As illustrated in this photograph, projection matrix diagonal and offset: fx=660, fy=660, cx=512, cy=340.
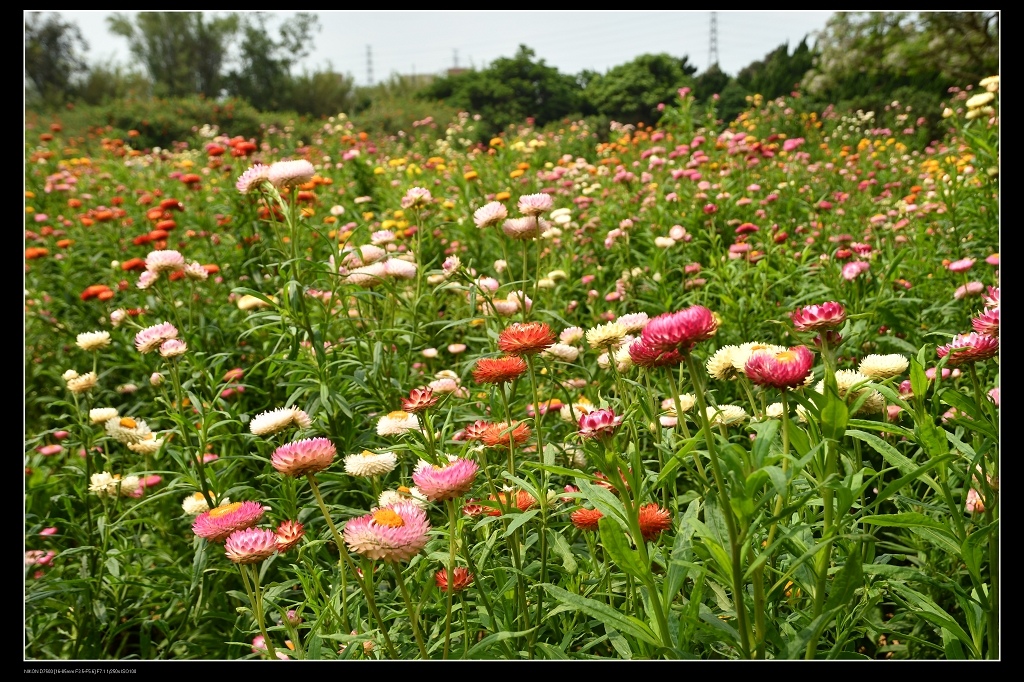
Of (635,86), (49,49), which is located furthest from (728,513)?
(635,86)

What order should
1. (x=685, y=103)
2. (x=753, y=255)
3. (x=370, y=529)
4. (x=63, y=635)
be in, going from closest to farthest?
(x=370, y=529), (x=63, y=635), (x=753, y=255), (x=685, y=103)

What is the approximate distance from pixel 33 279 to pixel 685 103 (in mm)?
4944

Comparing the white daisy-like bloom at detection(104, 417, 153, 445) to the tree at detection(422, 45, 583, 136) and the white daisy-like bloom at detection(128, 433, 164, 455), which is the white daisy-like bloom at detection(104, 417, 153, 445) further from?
the tree at detection(422, 45, 583, 136)

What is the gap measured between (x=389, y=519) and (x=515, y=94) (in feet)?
53.5

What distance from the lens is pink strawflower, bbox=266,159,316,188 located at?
6.72 feet

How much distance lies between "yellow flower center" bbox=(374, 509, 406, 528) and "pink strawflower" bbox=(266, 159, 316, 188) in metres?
1.37

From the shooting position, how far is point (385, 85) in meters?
21.8

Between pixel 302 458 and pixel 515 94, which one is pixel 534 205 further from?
pixel 515 94

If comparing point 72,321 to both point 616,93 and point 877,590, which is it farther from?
point 616,93

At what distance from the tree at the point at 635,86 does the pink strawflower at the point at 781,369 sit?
16.3 metres

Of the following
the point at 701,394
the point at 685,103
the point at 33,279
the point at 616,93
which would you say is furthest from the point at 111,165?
the point at 616,93

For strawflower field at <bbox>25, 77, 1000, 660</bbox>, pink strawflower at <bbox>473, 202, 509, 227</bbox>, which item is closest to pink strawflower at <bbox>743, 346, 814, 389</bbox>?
strawflower field at <bbox>25, 77, 1000, 660</bbox>

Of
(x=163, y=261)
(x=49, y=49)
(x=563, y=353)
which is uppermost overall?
(x=49, y=49)

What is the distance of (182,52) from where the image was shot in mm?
15320
